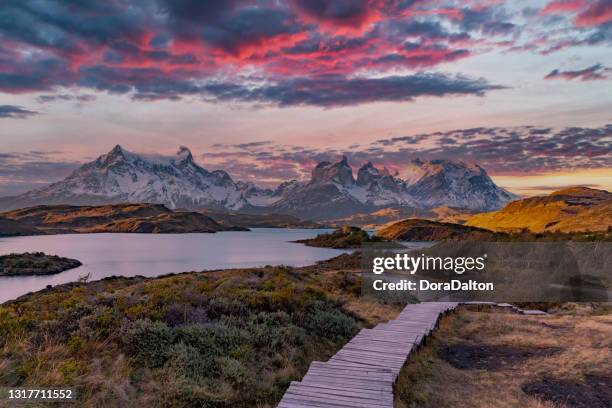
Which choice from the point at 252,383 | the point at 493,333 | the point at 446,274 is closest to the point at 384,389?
the point at 252,383

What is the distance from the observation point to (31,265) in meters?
101

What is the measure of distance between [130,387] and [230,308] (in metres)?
6.90

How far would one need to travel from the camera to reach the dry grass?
469 inches

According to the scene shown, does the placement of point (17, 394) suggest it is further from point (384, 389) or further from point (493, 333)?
point (493, 333)

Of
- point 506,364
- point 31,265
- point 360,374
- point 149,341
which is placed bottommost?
point 31,265

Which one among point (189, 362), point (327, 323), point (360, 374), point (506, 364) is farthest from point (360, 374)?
point (506, 364)

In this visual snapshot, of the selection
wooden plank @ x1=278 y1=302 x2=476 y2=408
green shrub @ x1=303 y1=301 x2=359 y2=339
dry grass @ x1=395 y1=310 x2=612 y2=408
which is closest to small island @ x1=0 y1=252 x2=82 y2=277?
green shrub @ x1=303 y1=301 x2=359 y2=339

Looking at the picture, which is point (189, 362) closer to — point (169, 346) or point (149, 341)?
point (169, 346)

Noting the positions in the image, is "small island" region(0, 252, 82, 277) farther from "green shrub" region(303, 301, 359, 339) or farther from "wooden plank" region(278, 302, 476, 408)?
"wooden plank" region(278, 302, 476, 408)

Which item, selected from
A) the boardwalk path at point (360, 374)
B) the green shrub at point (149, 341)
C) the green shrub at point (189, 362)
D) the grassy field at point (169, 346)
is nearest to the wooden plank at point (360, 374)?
the boardwalk path at point (360, 374)

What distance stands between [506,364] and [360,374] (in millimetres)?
7869

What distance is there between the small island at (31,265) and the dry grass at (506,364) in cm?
10165

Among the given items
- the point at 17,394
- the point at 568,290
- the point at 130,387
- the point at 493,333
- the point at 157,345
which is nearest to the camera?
the point at 17,394

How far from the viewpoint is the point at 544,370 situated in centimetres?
1450
